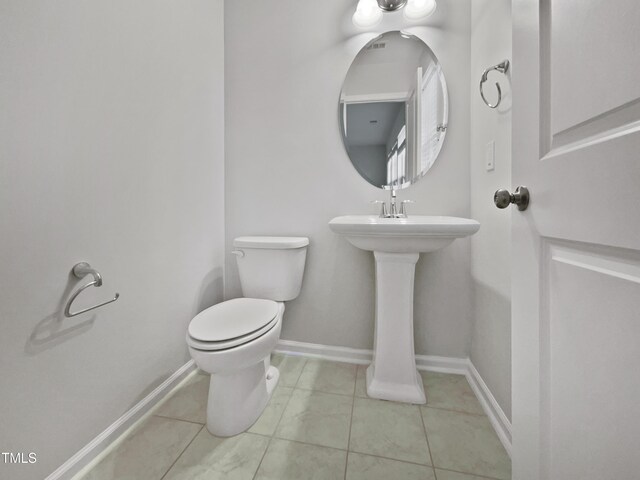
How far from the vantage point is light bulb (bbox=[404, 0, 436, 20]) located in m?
1.39

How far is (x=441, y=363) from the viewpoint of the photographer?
1.49 metres

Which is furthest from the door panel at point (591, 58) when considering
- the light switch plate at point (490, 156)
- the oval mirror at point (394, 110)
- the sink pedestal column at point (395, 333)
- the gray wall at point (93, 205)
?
the gray wall at point (93, 205)

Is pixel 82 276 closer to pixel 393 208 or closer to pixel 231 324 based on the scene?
pixel 231 324

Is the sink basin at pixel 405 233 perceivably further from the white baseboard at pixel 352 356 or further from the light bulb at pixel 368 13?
the light bulb at pixel 368 13

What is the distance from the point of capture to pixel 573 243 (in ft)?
1.57

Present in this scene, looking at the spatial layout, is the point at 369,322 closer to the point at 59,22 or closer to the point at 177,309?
the point at 177,309

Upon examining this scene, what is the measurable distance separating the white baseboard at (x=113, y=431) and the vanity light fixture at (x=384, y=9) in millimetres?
2158

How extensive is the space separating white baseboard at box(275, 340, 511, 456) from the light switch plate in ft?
3.33

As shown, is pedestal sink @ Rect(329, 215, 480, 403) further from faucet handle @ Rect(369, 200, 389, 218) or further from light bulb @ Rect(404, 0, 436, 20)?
light bulb @ Rect(404, 0, 436, 20)

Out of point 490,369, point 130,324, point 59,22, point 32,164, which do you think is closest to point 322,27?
point 59,22

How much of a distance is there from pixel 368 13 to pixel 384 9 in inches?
3.4

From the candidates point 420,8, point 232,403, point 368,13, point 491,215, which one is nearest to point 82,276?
point 232,403

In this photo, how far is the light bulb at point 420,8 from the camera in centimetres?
139

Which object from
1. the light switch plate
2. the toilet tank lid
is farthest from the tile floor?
the light switch plate
